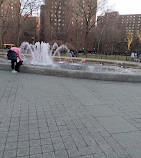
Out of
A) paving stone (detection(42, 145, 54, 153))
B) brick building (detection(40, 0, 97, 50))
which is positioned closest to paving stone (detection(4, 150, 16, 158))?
paving stone (detection(42, 145, 54, 153))

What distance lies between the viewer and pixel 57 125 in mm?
3391

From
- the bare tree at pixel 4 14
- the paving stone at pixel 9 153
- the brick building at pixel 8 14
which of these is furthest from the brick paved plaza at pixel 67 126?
the bare tree at pixel 4 14

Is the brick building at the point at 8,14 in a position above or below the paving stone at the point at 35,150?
above

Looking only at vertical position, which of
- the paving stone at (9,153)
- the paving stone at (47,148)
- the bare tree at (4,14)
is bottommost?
the paving stone at (47,148)

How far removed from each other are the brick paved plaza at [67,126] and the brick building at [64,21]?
3326 centimetres

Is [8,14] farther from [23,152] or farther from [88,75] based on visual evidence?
[23,152]

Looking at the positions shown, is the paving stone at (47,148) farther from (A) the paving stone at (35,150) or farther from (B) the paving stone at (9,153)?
(B) the paving stone at (9,153)

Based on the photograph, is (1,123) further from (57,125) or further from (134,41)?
(134,41)

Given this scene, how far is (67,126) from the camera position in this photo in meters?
3.38

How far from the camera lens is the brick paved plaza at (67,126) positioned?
2559mm

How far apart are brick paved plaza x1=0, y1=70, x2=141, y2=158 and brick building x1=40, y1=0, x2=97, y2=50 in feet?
109

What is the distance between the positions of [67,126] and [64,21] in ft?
182

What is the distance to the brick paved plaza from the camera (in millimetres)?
2559


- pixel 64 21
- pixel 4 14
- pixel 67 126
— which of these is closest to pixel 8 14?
pixel 4 14
